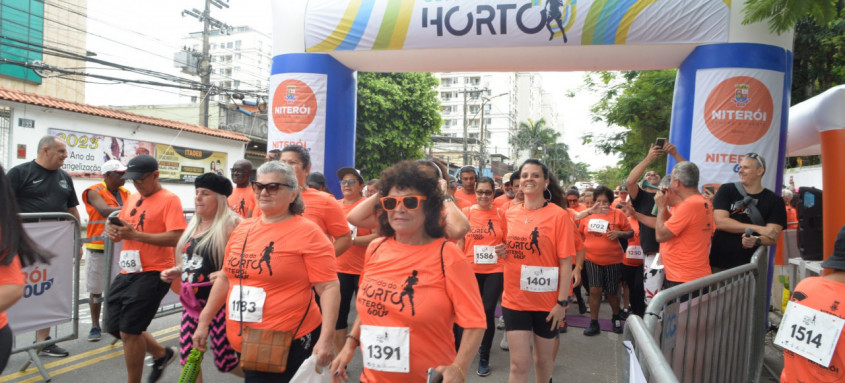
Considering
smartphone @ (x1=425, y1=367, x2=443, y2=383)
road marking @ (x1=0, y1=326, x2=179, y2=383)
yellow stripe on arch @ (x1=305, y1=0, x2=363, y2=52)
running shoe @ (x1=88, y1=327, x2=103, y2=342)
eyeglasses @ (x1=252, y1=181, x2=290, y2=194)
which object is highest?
yellow stripe on arch @ (x1=305, y1=0, x2=363, y2=52)

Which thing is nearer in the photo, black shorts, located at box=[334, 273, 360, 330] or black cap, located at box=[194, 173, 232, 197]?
black cap, located at box=[194, 173, 232, 197]

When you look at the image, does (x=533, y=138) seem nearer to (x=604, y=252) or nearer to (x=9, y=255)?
(x=604, y=252)

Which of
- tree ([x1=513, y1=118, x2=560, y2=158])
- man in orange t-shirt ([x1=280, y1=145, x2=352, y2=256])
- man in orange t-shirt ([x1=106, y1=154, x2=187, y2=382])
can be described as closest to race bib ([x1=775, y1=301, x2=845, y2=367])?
man in orange t-shirt ([x1=280, y1=145, x2=352, y2=256])

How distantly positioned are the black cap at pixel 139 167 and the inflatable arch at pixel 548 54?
414 cm

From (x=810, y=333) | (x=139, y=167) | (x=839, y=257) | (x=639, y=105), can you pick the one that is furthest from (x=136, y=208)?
(x=639, y=105)

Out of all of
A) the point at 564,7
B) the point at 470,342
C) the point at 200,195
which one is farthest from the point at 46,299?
the point at 564,7

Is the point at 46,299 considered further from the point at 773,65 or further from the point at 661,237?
the point at 773,65

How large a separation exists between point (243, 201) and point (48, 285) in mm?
1859

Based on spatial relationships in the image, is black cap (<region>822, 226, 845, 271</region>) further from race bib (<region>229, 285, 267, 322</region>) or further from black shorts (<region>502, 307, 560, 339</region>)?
race bib (<region>229, 285, 267, 322</region>)

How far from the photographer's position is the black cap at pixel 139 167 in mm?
3938

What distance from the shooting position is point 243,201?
5.66 metres

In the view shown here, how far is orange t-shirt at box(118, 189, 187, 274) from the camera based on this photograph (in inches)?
159

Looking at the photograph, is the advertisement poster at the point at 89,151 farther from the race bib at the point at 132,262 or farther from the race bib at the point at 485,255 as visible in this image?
the race bib at the point at 485,255

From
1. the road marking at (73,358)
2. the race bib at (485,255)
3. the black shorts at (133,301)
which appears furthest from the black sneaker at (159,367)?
the race bib at (485,255)
